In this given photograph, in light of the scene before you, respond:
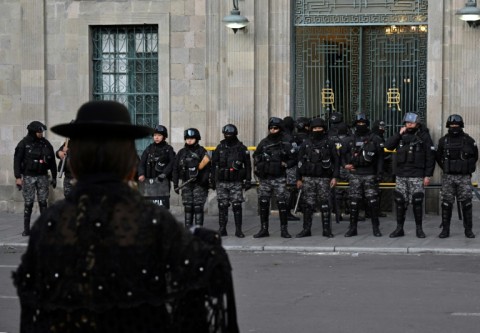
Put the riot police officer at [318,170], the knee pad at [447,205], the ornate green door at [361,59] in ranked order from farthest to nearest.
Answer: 1. the ornate green door at [361,59]
2. the riot police officer at [318,170]
3. the knee pad at [447,205]

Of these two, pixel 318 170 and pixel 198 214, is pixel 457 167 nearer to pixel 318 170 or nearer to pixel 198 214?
pixel 318 170

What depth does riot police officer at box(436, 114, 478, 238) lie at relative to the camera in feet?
51.4

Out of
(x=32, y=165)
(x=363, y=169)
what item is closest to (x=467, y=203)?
(x=363, y=169)

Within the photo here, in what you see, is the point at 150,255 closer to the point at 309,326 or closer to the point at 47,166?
the point at 309,326

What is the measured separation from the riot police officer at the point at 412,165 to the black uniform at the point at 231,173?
226cm

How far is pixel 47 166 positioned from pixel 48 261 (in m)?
13.8

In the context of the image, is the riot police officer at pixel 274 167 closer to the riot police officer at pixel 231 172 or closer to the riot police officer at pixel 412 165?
the riot police officer at pixel 231 172

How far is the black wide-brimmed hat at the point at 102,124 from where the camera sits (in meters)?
3.67

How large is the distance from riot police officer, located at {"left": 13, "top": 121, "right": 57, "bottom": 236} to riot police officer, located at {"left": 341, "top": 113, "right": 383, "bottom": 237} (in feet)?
16.2

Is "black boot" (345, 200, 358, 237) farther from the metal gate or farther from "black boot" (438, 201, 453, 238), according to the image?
the metal gate

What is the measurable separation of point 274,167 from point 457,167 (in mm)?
2817

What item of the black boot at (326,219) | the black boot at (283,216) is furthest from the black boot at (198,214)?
the black boot at (326,219)

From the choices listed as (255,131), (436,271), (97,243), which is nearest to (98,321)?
(97,243)

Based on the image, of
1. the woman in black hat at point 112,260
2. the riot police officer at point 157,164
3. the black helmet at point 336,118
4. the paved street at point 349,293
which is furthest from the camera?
the black helmet at point 336,118
